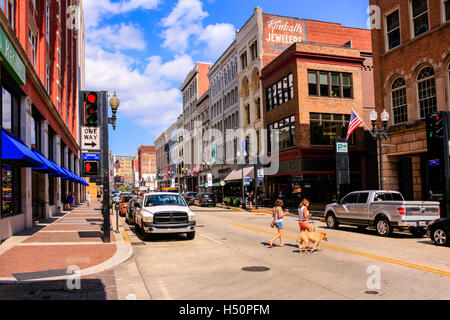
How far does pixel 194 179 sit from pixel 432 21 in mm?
62950

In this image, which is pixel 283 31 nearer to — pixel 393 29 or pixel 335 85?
pixel 335 85

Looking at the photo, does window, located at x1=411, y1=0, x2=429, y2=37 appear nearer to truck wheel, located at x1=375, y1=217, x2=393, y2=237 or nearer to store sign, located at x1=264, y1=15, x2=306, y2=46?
truck wheel, located at x1=375, y1=217, x2=393, y2=237

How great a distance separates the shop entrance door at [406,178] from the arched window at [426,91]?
19.2ft

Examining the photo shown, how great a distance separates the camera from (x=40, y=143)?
25938 mm

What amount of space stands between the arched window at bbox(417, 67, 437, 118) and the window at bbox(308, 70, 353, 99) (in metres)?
13.2

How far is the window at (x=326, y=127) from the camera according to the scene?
36.6 metres

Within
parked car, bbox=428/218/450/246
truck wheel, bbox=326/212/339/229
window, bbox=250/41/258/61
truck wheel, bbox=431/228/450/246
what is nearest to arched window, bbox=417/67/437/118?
truck wheel, bbox=326/212/339/229

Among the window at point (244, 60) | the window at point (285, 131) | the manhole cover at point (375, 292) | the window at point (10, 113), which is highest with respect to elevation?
the window at point (244, 60)

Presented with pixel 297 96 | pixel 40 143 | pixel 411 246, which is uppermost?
pixel 297 96

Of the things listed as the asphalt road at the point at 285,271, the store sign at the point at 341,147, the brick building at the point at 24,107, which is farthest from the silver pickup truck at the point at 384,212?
the brick building at the point at 24,107

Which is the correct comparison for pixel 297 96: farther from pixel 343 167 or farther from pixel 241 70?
pixel 241 70

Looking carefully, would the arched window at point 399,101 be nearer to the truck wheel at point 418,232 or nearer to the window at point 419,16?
the window at point 419,16
